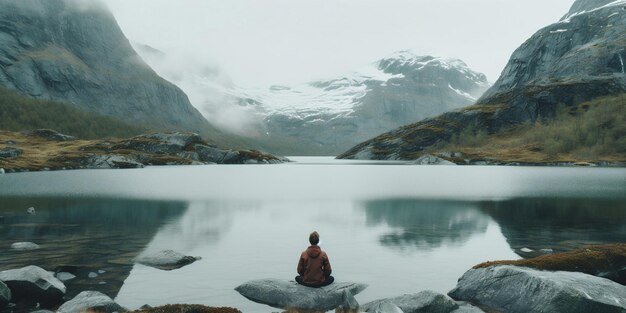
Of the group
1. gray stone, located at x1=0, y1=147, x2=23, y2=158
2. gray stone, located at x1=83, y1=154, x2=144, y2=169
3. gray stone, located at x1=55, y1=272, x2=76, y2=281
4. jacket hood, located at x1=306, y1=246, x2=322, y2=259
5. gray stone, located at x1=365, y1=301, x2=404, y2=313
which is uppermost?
gray stone, located at x1=0, y1=147, x2=23, y2=158

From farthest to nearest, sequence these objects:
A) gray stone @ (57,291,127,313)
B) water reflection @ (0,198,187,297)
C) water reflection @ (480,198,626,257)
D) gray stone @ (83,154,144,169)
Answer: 1. gray stone @ (83,154,144,169)
2. water reflection @ (480,198,626,257)
3. water reflection @ (0,198,187,297)
4. gray stone @ (57,291,127,313)

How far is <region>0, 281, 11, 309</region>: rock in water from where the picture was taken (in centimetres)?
2250

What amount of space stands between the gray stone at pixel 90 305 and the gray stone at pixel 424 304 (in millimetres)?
11736

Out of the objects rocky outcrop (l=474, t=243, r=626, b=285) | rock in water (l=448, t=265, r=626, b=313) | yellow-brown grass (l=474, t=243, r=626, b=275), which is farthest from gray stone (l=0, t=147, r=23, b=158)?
rocky outcrop (l=474, t=243, r=626, b=285)

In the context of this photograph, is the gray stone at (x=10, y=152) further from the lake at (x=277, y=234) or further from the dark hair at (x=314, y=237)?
the dark hair at (x=314, y=237)

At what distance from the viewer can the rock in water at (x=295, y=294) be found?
23516 mm

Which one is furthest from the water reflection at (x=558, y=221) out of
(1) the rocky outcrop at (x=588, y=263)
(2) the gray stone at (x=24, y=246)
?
(2) the gray stone at (x=24, y=246)

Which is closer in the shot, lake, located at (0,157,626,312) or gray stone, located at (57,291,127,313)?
gray stone, located at (57,291,127,313)

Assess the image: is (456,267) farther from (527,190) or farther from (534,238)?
(527,190)

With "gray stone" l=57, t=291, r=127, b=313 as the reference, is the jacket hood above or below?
above

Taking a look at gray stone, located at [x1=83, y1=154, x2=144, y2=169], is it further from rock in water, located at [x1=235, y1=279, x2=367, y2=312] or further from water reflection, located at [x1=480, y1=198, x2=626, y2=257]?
rock in water, located at [x1=235, y1=279, x2=367, y2=312]

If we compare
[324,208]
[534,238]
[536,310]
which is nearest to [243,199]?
[324,208]

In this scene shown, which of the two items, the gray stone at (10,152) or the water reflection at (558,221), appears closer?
the water reflection at (558,221)

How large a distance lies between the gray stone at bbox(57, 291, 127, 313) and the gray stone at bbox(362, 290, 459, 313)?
1174cm
